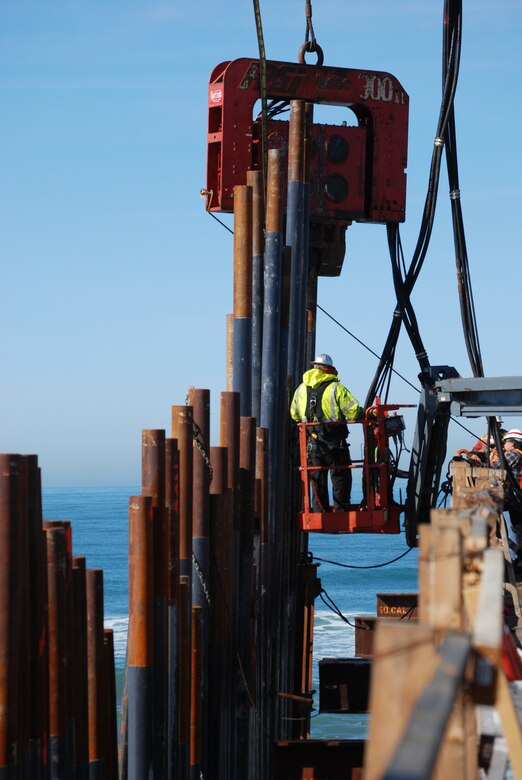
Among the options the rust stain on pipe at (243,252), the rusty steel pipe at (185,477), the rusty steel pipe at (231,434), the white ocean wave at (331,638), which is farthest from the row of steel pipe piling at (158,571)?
the white ocean wave at (331,638)

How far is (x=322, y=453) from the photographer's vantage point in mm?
15555

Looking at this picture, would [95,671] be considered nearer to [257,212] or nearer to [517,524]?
[257,212]

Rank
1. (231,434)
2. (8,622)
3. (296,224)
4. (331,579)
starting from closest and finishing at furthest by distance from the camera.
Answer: (8,622) → (231,434) → (296,224) → (331,579)

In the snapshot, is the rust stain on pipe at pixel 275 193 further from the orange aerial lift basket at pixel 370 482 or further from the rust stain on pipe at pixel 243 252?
the orange aerial lift basket at pixel 370 482

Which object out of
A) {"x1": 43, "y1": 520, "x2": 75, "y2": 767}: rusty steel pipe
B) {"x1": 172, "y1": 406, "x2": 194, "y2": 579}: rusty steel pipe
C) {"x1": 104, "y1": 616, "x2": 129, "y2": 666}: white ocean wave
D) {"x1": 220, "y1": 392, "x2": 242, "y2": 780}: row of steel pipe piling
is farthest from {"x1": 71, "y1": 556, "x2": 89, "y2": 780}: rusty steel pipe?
{"x1": 104, "y1": 616, "x2": 129, "y2": 666}: white ocean wave

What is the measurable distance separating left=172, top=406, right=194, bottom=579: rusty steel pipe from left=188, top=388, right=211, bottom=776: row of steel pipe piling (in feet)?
0.41

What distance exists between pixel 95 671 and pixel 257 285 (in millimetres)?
6490

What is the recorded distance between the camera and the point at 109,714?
9.33m

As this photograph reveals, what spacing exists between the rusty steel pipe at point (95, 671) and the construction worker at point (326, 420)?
6.19 m

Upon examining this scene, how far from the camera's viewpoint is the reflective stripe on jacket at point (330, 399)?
14898 millimetres

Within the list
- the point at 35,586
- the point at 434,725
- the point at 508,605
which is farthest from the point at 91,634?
the point at 434,725

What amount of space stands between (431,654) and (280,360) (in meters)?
11.6

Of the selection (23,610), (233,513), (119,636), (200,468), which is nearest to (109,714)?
(200,468)

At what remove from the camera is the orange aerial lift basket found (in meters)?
15.4
